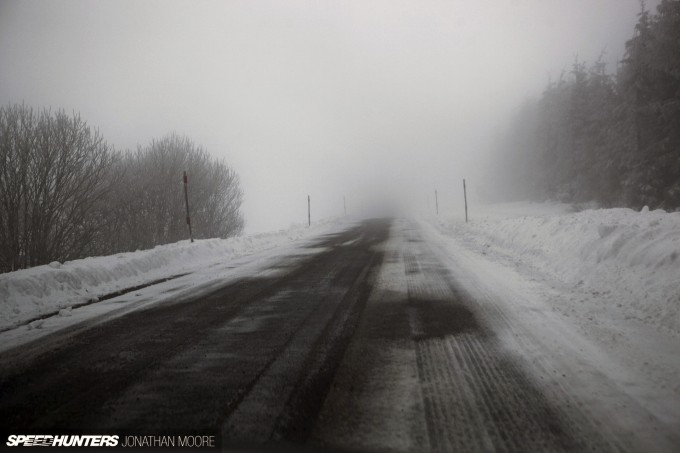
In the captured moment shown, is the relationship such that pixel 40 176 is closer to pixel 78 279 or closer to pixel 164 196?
pixel 78 279

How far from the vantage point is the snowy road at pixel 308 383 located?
198 centimetres

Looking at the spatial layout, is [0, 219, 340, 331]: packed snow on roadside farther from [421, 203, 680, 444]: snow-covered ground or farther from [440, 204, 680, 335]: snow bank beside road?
[440, 204, 680, 335]: snow bank beside road

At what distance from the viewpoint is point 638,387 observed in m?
2.42

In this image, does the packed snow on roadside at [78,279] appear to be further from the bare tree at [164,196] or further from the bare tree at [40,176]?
the bare tree at [164,196]

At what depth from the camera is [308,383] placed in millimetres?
2555

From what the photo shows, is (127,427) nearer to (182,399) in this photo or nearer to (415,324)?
(182,399)

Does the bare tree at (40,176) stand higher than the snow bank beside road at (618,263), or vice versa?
the bare tree at (40,176)

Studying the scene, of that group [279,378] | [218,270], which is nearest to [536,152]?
[218,270]

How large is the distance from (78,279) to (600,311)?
8.70 m

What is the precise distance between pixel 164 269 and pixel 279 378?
24.6 feet

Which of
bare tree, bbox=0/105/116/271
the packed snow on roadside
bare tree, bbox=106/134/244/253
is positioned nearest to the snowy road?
the packed snow on roadside

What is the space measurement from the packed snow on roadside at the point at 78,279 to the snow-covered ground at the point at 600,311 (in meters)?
5.93

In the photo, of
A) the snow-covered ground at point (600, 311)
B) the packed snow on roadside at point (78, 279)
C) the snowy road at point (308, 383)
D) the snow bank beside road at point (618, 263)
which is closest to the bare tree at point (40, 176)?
the packed snow on roadside at point (78, 279)

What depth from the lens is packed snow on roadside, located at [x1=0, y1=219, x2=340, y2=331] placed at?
5121 millimetres
